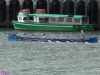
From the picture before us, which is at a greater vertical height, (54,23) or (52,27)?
(54,23)

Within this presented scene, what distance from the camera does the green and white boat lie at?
310 ft

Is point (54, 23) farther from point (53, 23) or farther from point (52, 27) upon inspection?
point (52, 27)

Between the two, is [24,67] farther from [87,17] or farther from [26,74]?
[87,17]

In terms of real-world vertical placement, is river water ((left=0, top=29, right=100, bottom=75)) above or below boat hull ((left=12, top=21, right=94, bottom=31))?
above

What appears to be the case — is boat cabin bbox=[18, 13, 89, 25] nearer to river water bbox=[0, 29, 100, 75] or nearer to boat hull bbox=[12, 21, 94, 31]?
boat hull bbox=[12, 21, 94, 31]

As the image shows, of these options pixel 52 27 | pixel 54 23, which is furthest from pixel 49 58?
pixel 54 23

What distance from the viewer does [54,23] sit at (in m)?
95.9

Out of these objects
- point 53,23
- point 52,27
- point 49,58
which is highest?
point 49,58

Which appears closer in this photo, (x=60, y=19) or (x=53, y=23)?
(x=60, y=19)

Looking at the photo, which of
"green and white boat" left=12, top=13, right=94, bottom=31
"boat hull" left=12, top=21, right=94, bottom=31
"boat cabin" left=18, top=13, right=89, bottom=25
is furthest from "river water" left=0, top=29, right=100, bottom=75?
"boat cabin" left=18, top=13, right=89, bottom=25

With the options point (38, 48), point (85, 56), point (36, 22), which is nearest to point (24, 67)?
point (85, 56)

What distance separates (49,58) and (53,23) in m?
40.0

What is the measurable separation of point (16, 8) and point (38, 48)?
1564 inches

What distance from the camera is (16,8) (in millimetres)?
104500
